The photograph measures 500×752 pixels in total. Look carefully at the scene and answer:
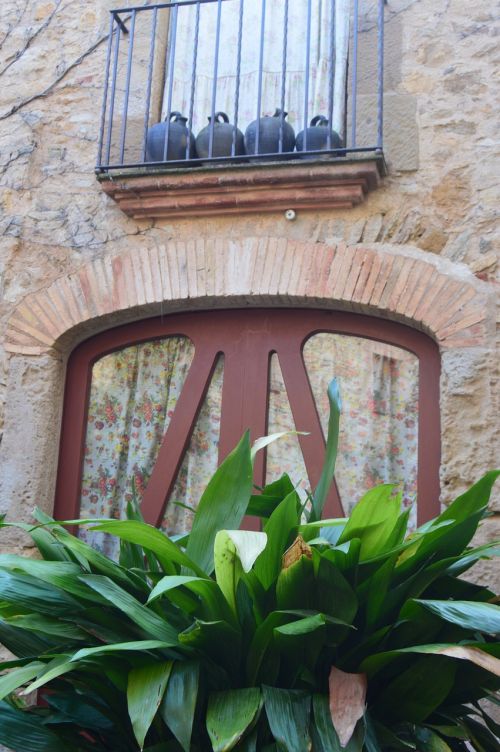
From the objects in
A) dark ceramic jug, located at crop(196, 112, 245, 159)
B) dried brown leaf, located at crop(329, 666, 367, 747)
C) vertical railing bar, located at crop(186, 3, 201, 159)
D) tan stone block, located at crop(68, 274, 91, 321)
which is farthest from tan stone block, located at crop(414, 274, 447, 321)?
dried brown leaf, located at crop(329, 666, 367, 747)

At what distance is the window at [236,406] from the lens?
3.94 meters

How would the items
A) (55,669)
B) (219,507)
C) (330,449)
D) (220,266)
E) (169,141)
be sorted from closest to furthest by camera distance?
1. (55,669)
2. (219,507)
3. (330,449)
4. (220,266)
5. (169,141)

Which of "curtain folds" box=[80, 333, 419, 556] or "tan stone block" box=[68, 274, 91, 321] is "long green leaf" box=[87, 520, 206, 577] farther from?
"tan stone block" box=[68, 274, 91, 321]

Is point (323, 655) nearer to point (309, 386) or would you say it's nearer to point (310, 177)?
point (309, 386)

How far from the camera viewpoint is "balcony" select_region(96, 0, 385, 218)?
4.08 metres

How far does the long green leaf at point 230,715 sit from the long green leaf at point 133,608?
0.55 feet

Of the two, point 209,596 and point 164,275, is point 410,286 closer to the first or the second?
point 164,275

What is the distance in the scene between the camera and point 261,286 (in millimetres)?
4035

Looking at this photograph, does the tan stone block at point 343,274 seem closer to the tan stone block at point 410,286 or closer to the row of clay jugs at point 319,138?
the tan stone block at point 410,286

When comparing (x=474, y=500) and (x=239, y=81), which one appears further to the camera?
A: (x=239, y=81)

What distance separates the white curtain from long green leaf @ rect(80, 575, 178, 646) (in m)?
2.66

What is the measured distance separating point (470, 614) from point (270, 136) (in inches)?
101

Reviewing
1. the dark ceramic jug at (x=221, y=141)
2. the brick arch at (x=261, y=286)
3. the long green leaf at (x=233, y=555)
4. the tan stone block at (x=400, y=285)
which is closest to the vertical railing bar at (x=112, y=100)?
the dark ceramic jug at (x=221, y=141)

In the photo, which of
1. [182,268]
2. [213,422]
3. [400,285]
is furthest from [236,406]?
[400,285]
